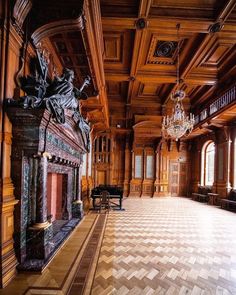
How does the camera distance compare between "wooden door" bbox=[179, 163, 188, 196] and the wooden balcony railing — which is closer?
the wooden balcony railing

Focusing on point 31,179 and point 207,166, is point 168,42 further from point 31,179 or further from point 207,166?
point 207,166

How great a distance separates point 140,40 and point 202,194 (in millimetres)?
8194

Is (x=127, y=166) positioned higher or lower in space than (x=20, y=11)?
lower

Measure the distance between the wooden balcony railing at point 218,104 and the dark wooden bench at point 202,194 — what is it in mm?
3186

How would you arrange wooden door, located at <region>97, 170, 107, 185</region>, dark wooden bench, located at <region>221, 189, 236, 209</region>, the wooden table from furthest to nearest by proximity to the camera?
wooden door, located at <region>97, 170, 107, 185</region> < the wooden table < dark wooden bench, located at <region>221, 189, 236, 209</region>

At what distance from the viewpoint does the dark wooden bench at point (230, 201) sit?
8.37 metres

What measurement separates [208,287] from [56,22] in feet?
12.2

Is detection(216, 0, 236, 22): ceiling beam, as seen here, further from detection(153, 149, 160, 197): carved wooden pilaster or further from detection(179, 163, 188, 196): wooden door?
detection(179, 163, 188, 196): wooden door

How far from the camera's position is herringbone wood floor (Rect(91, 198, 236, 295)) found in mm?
2539

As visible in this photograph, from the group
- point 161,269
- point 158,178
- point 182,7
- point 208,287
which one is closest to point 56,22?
point 182,7

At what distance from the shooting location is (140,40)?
5.55m

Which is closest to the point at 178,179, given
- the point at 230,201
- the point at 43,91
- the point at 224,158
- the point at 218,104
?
the point at 224,158

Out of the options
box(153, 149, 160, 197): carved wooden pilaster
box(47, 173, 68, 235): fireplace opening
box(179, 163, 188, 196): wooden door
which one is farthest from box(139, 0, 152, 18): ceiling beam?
box(179, 163, 188, 196): wooden door

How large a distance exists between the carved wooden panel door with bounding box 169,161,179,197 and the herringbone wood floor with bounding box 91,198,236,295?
6.37 metres
